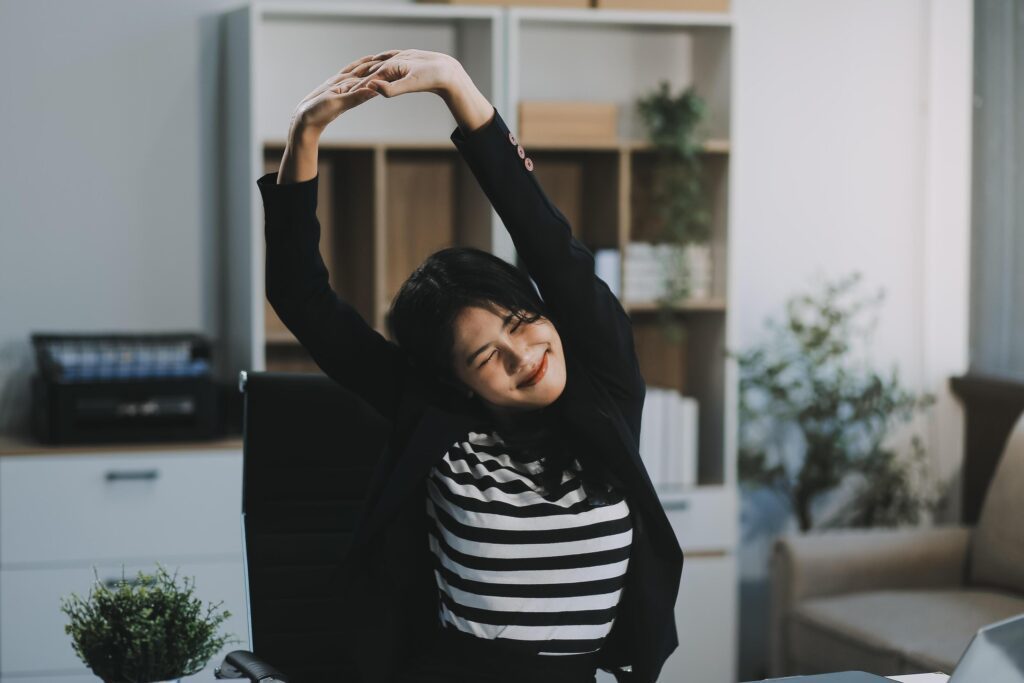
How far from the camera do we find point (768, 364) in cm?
361

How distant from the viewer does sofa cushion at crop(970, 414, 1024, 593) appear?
117 inches

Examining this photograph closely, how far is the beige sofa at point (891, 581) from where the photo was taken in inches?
110

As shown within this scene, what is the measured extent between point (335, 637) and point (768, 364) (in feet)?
6.72

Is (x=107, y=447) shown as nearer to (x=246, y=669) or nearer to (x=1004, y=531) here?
(x=246, y=669)

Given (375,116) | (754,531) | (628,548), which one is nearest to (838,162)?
(754,531)

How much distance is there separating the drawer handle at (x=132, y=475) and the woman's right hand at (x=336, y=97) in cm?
178

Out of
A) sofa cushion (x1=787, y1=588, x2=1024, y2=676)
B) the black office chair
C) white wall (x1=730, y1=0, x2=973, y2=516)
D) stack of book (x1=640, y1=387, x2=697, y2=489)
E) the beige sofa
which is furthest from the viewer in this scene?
white wall (x1=730, y1=0, x2=973, y2=516)

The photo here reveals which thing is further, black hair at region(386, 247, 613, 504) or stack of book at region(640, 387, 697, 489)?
stack of book at region(640, 387, 697, 489)

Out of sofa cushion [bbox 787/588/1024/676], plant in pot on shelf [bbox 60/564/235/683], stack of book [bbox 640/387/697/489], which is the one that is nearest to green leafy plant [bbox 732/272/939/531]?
stack of book [bbox 640/387/697/489]

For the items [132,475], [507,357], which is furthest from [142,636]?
[132,475]

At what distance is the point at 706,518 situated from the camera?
3.27 m

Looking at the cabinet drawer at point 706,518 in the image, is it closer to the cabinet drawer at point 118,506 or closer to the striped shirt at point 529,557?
the cabinet drawer at point 118,506

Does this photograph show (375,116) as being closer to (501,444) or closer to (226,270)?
(226,270)

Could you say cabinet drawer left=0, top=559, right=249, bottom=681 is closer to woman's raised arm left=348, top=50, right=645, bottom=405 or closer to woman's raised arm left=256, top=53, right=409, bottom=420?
woman's raised arm left=256, top=53, right=409, bottom=420
